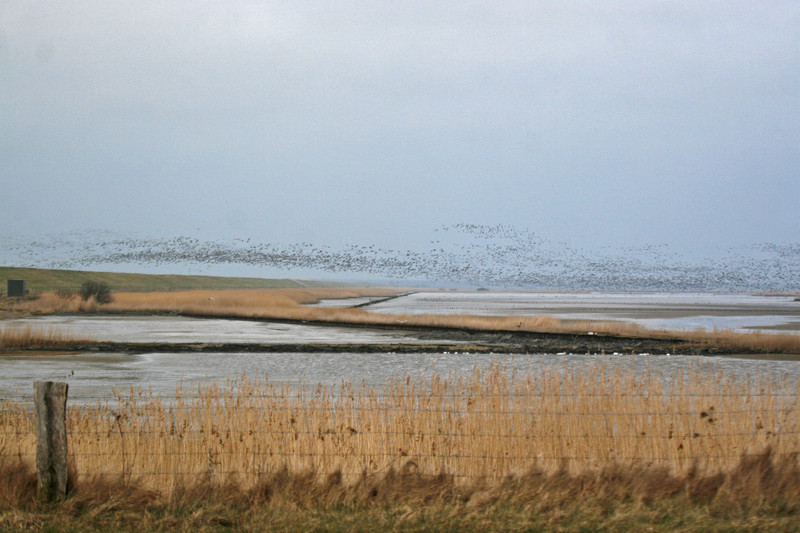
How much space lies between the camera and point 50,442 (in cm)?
812

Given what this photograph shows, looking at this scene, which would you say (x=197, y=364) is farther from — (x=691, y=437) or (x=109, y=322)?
(x=109, y=322)

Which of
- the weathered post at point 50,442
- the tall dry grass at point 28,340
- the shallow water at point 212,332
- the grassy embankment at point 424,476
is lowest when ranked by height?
the shallow water at point 212,332

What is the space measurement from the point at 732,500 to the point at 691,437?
2162mm

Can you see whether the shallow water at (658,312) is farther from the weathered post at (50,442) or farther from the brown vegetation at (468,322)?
the weathered post at (50,442)

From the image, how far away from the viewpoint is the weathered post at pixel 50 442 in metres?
8.11

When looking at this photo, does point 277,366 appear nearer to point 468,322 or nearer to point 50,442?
point 50,442

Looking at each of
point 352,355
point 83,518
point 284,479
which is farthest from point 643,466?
point 352,355

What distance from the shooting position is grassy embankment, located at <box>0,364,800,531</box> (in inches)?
309

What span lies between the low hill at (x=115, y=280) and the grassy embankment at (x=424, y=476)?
86.0 metres

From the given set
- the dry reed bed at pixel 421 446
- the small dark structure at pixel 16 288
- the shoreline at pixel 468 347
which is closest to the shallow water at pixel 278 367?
the shoreline at pixel 468 347

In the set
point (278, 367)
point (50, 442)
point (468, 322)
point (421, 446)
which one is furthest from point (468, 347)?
point (50, 442)

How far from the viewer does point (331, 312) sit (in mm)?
61844

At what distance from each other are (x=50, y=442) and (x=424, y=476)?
3922mm

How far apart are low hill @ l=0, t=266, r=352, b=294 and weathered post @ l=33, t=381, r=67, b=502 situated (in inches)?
3437
